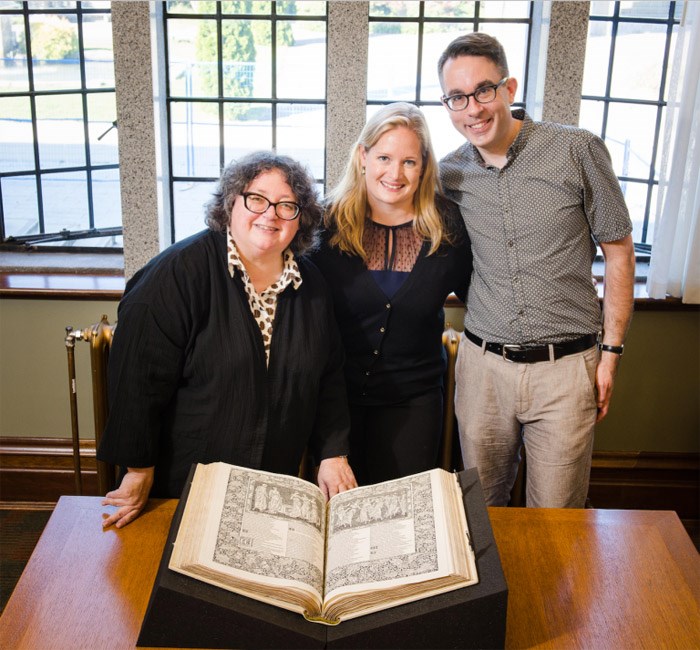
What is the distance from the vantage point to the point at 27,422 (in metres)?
3.02

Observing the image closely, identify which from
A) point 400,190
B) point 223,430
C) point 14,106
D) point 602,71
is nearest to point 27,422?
point 14,106

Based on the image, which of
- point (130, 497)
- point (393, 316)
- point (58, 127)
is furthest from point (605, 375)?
point (58, 127)

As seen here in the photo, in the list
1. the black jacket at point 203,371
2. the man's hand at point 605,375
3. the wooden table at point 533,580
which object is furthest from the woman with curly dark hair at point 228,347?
the man's hand at point 605,375

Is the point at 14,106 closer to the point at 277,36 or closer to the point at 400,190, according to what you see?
the point at 277,36

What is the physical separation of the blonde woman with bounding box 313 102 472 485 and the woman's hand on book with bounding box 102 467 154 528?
68 centimetres

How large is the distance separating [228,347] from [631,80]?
198 centimetres

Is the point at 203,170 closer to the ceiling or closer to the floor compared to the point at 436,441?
closer to the ceiling

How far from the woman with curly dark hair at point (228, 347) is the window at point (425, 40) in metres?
1.23

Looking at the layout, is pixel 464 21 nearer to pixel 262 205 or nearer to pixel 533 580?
pixel 262 205

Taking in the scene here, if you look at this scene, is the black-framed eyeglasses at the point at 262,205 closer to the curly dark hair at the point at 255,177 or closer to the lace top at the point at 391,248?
the curly dark hair at the point at 255,177

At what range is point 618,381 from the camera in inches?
117

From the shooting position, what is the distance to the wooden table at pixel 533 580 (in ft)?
4.27

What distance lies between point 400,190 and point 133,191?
1153 millimetres

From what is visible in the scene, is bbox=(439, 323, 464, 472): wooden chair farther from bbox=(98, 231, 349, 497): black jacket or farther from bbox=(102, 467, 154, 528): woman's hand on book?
bbox=(102, 467, 154, 528): woman's hand on book
